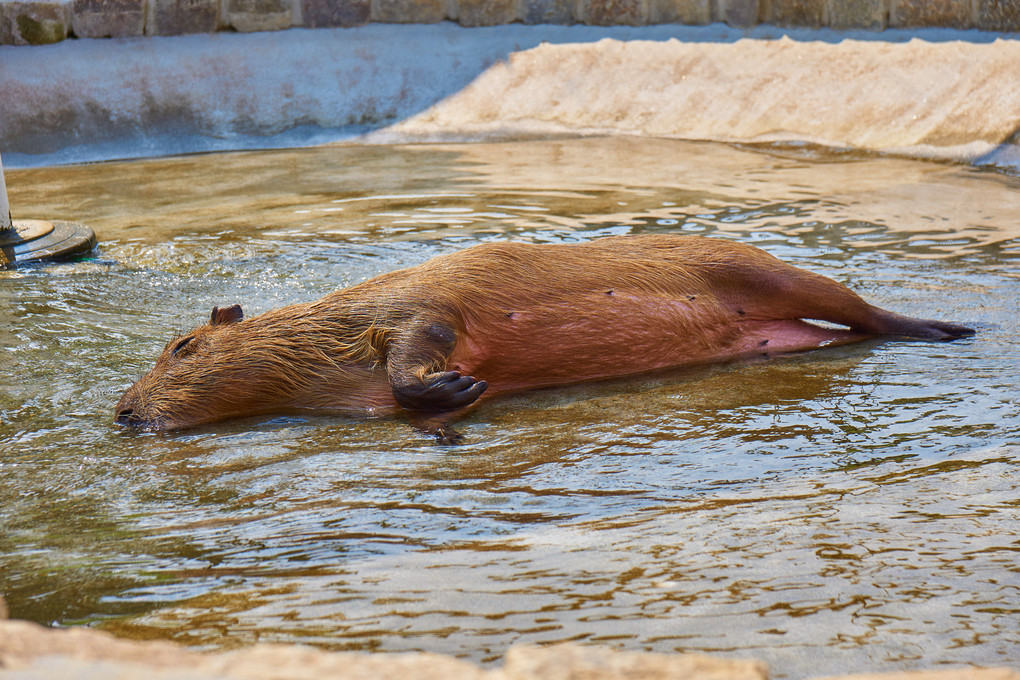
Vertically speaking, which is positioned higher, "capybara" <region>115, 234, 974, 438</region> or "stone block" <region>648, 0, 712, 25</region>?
"stone block" <region>648, 0, 712, 25</region>

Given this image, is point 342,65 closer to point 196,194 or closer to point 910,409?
point 196,194

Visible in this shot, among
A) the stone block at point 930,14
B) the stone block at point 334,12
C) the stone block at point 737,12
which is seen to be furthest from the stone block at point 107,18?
the stone block at point 930,14

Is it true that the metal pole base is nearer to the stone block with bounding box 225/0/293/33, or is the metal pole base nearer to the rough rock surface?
the rough rock surface

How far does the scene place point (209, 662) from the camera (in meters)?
1.38

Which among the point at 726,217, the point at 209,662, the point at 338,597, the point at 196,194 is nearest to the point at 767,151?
the point at 726,217

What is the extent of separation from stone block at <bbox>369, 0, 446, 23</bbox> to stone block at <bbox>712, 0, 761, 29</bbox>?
2.97 metres

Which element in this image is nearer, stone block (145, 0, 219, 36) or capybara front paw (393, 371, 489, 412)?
capybara front paw (393, 371, 489, 412)

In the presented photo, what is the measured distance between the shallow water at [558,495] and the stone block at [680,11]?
5.77 m

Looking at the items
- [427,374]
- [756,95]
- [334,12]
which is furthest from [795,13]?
[427,374]

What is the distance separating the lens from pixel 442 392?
3.54 meters

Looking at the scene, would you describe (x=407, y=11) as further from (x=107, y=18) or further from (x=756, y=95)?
(x=756, y=95)

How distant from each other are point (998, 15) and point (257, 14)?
734 cm

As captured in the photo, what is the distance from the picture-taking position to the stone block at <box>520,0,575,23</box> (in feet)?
38.8

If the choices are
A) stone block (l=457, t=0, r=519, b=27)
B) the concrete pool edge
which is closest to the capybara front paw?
the concrete pool edge
